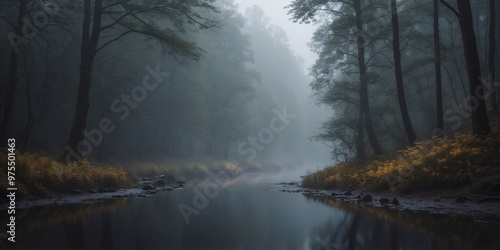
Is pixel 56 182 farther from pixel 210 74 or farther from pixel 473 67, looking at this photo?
pixel 210 74

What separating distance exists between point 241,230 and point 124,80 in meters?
20.9

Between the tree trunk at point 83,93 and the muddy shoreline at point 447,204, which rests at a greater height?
the tree trunk at point 83,93

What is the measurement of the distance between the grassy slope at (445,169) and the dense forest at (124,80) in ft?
27.5

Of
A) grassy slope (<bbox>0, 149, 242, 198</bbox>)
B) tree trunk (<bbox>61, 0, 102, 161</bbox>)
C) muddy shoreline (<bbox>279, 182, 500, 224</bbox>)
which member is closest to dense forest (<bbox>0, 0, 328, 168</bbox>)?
tree trunk (<bbox>61, 0, 102, 161</bbox>)

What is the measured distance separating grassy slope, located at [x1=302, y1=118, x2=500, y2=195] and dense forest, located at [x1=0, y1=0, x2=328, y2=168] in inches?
330

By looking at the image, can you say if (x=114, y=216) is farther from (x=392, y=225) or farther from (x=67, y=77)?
(x=67, y=77)

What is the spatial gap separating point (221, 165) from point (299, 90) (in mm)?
61682

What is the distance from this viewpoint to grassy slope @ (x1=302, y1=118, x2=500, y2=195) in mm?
8937

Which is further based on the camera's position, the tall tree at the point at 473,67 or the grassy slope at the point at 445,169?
the tall tree at the point at 473,67

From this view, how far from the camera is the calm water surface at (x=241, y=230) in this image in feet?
16.1

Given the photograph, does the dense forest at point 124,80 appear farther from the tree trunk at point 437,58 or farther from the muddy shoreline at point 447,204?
the muddy shoreline at point 447,204

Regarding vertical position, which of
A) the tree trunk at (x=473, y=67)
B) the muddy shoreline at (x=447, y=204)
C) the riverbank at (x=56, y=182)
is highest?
the tree trunk at (x=473, y=67)

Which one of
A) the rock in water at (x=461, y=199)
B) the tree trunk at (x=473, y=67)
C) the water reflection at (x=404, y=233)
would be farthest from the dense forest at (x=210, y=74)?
the water reflection at (x=404, y=233)

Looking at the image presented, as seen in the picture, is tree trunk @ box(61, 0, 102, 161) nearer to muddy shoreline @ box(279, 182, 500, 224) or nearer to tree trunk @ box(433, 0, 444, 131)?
muddy shoreline @ box(279, 182, 500, 224)
